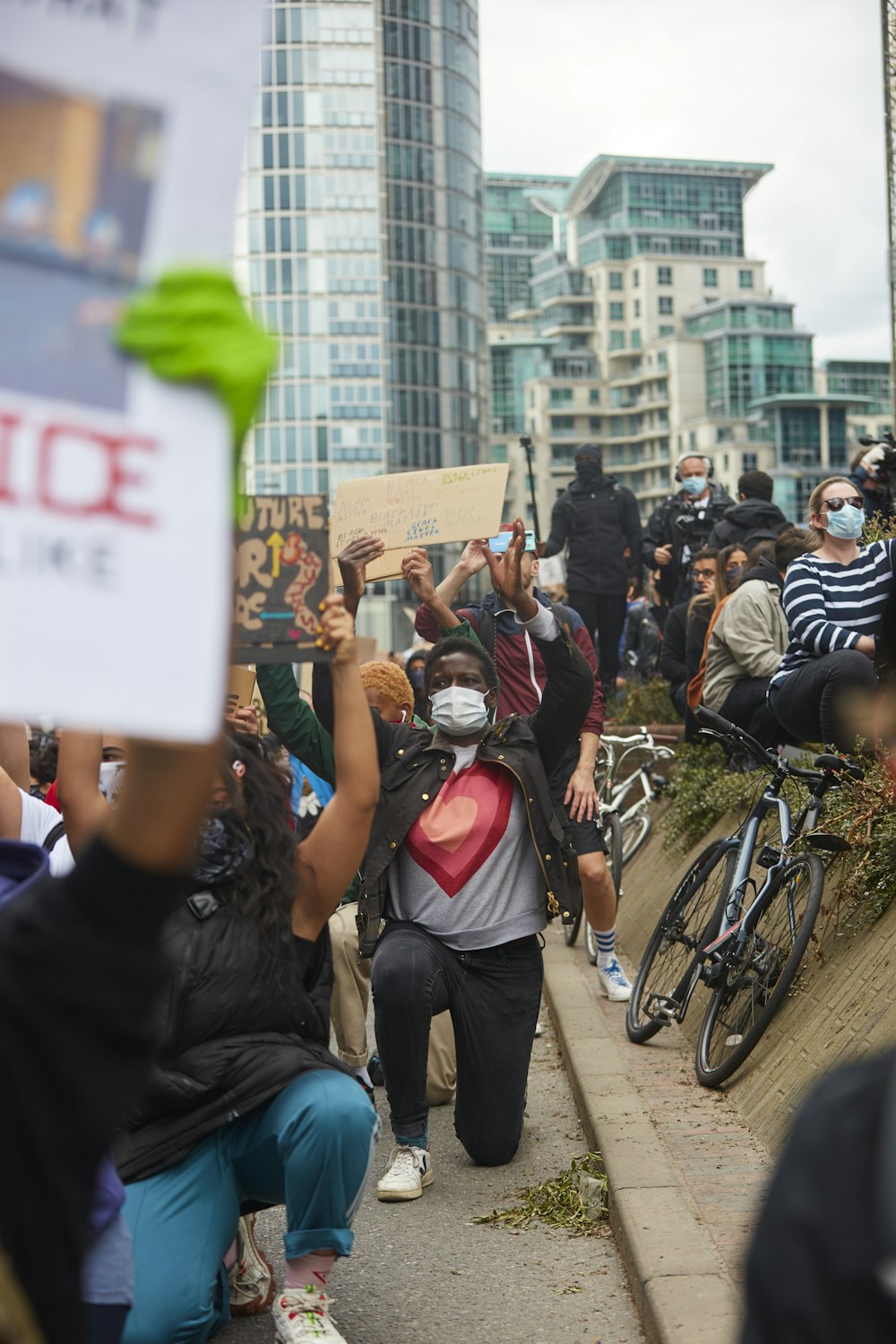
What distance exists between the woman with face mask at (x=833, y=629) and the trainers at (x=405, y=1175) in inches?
101

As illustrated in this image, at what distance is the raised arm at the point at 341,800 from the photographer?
11.6ft

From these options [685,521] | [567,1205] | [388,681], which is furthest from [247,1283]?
[685,521]

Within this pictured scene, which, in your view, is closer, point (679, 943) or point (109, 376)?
point (109, 376)

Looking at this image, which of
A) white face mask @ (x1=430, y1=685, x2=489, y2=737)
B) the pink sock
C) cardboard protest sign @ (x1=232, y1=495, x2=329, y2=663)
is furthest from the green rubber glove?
white face mask @ (x1=430, y1=685, x2=489, y2=737)

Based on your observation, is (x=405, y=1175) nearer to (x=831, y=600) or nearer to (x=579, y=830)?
(x=579, y=830)

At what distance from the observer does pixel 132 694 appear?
1.72 m

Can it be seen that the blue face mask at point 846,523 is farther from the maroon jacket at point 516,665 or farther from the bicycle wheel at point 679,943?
the bicycle wheel at point 679,943

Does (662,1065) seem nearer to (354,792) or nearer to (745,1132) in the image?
(745,1132)

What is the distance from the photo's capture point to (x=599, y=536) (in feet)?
47.5

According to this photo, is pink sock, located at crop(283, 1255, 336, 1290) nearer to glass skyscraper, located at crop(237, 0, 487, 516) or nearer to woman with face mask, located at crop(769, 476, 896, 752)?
woman with face mask, located at crop(769, 476, 896, 752)

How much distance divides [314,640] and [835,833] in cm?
401

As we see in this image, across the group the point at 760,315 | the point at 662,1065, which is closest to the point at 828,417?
the point at 760,315

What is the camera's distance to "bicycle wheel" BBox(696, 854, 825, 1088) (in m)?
6.29

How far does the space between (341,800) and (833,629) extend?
12.4 ft
